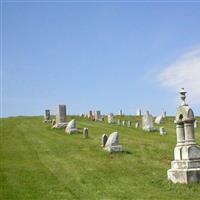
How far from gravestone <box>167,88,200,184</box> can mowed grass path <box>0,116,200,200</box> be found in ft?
1.69

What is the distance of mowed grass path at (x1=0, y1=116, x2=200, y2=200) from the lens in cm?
1564

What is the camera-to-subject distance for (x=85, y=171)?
19.8 meters

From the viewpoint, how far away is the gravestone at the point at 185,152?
17344 millimetres

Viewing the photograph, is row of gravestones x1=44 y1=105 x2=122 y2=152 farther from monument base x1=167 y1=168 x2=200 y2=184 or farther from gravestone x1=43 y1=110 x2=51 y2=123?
monument base x1=167 y1=168 x2=200 y2=184

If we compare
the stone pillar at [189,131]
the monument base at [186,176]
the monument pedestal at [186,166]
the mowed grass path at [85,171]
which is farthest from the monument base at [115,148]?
the monument base at [186,176]

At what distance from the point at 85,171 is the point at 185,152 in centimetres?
443

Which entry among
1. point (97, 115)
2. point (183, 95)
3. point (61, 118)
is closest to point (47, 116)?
point (97, 115)

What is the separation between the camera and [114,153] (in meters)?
25.0

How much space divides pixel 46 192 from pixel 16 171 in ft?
15.6

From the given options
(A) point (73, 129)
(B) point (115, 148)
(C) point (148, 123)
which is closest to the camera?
(B) point (115, 148)

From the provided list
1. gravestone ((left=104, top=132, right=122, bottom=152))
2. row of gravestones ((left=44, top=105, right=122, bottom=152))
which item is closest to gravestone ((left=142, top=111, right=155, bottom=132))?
row of gravestones ((left=44, top=105, right=122, bottom=152))

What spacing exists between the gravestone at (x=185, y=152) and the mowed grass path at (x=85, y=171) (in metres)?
0.51

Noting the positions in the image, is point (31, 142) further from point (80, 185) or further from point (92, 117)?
point (92, 117)

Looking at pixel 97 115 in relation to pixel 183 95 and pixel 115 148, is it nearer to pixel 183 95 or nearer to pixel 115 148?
pixel 115 148
